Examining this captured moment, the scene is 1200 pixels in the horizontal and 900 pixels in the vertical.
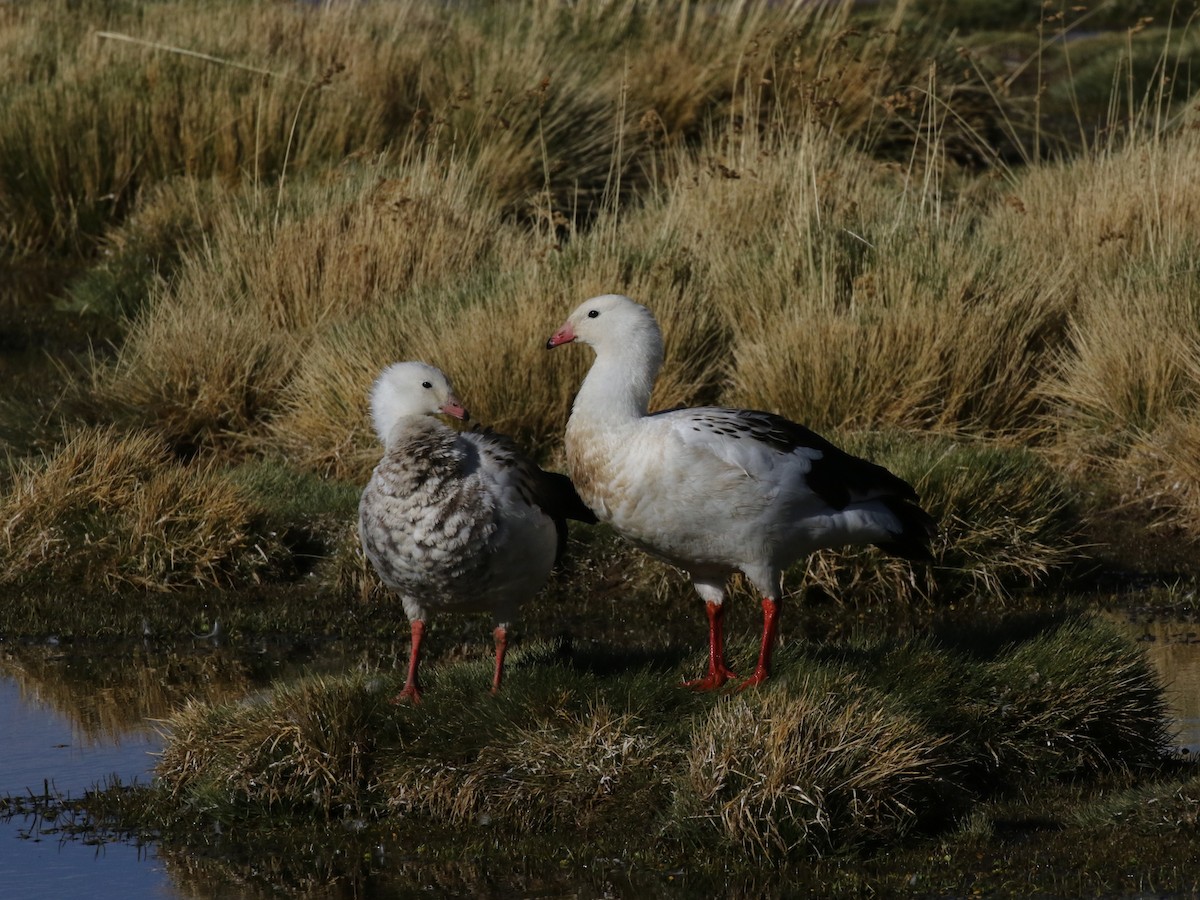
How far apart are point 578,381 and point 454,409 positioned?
4.02 metres

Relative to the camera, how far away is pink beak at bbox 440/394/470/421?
24.1 feet

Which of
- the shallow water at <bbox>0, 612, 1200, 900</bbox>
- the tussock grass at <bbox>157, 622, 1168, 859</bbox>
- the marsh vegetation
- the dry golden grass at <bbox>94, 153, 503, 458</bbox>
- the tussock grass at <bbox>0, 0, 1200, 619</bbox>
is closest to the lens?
the shallow water at <bbox>0, 612, 1200, 900</bbox>

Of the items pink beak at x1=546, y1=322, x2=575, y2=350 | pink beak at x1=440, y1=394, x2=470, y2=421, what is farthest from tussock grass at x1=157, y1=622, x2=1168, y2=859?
pink beak at x1=546, y1=322, x2=575, y2=350

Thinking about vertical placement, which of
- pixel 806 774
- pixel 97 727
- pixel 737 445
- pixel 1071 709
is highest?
pixel 737 445

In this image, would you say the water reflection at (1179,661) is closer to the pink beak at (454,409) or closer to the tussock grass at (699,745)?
the tussock grass at (699,745)

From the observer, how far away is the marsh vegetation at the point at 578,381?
6418 millimetres

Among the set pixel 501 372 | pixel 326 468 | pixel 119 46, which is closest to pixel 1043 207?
pixel 501 372

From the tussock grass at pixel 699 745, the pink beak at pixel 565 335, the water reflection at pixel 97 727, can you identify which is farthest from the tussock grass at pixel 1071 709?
the water reflection at pixel 97 727

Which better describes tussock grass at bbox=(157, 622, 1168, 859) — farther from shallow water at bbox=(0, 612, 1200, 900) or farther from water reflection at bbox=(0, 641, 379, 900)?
water reflection at bbox=(0, 641, 379, 900)

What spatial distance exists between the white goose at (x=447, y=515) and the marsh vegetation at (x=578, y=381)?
322 millimetres

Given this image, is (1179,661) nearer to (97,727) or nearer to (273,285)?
(97,727)

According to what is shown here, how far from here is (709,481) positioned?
6.83 meters

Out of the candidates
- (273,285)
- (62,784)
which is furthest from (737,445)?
(273,285)

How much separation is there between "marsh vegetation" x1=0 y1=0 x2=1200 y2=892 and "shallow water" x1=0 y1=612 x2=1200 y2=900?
0.78 ft
